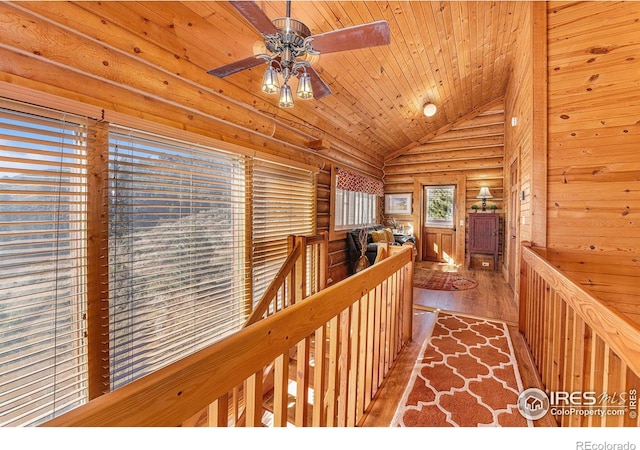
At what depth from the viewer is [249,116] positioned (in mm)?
2869

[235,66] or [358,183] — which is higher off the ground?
[235,66]

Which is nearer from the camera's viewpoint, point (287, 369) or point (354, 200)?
point (287, 369)

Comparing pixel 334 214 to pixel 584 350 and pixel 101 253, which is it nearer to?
pixel 101 253

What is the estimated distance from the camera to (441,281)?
4789 millimetres

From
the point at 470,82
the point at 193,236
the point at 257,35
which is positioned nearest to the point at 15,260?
the point at 193,236

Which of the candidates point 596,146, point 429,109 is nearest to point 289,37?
point 596,146

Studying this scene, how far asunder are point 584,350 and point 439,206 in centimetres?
576

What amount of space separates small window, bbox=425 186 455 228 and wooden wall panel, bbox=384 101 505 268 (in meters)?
0.40

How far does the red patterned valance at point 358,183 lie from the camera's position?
4.90 m

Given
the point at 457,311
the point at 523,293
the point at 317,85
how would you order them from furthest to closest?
the point at 457,311 < the point at 523,293 < the point at 317,85

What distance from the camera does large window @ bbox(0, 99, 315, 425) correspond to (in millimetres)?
1480

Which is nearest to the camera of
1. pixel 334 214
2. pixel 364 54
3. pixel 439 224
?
pixel 364 54

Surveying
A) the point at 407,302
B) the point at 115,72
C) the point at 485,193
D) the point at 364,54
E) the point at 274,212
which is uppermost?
the point at 364,54

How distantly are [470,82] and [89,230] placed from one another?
5.50 meters
